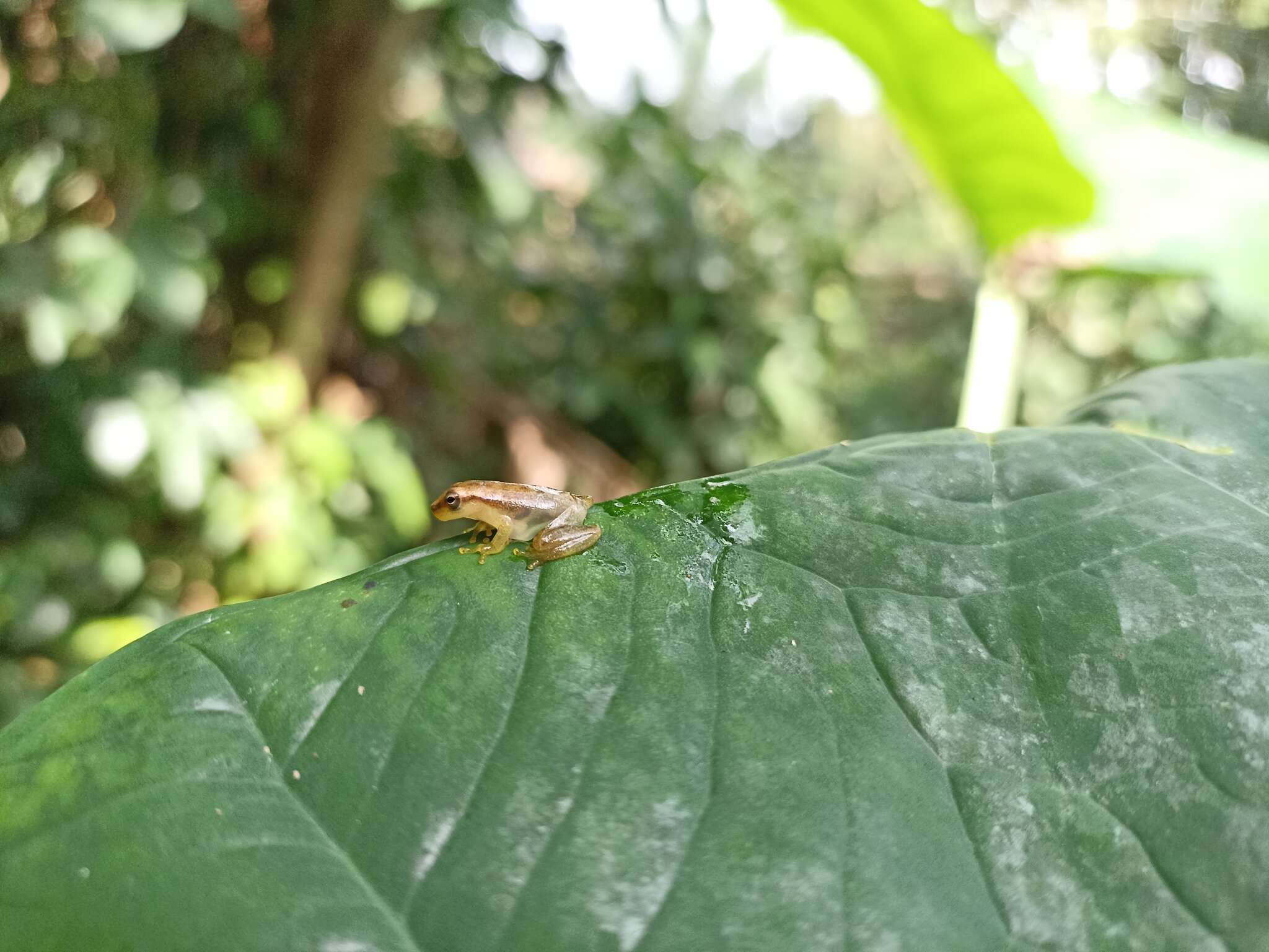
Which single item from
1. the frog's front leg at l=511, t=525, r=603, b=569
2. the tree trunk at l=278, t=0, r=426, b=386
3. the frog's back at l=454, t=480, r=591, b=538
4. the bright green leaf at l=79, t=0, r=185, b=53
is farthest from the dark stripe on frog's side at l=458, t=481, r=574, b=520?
the tree trunk at l=278, t=0, r=426, b=386

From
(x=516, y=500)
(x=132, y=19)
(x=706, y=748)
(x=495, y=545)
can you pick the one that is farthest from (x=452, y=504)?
(x=132, y=19)

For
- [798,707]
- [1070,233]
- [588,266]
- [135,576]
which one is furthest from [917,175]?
[798,707]

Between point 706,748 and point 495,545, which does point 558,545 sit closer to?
point 495,545

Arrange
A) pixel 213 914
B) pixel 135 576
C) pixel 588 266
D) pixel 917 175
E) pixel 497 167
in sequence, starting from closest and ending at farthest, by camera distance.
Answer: pixel 213 914, pixel 135 576, pixel 497 167, pixel 588 266, pixel 917 175

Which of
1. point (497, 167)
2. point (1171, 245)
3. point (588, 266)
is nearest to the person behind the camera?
point (1171, 245)

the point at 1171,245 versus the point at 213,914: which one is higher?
the point at 1171,245

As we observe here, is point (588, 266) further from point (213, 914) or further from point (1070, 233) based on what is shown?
point (213, 914)

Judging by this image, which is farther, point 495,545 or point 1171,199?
point 1171,199
